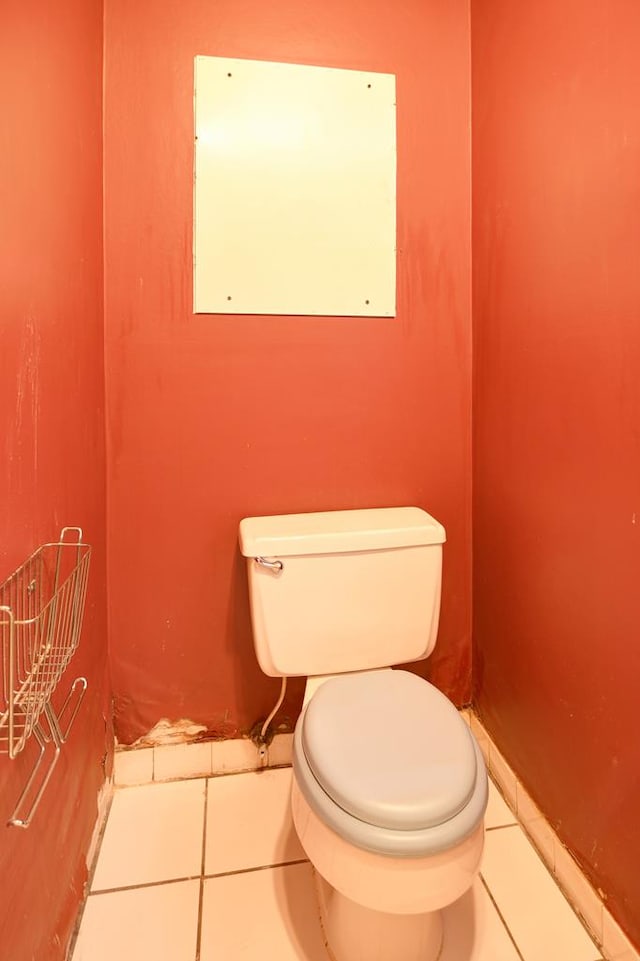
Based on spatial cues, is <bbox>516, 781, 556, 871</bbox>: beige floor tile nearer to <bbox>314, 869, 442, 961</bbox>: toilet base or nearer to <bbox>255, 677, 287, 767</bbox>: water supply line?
<bbox>314, 869, 442, 961</bbox>: toilet base

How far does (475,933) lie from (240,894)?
49 cm

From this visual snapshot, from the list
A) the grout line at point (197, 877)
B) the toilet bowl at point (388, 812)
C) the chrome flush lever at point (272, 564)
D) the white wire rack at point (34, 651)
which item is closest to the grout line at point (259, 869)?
the grout line at point (197, 877)

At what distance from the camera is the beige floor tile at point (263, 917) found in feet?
3.28

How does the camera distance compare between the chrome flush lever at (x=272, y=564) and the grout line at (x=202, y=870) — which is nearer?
the grout line at (x=202, y=870)

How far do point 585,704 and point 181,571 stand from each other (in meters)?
0.98

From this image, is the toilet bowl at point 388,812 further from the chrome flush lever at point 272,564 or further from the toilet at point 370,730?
the chrome flush lever at point 272,564

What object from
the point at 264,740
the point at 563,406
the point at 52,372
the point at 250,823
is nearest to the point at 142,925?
the point at 250,823

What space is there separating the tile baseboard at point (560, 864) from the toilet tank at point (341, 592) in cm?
42

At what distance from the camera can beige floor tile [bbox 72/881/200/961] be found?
3.26 feet

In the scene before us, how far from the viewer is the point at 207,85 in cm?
129

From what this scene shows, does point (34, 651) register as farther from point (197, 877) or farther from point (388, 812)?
point (197, 877)

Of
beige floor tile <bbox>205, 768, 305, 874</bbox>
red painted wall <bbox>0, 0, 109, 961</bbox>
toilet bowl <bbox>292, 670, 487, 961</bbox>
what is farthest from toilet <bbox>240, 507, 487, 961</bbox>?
red painted wall <bbox>0, 0, 109, 961</bbox>

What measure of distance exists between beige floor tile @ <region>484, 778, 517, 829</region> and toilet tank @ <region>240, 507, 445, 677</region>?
0.45 m

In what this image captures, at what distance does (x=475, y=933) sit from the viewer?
3.40ft
